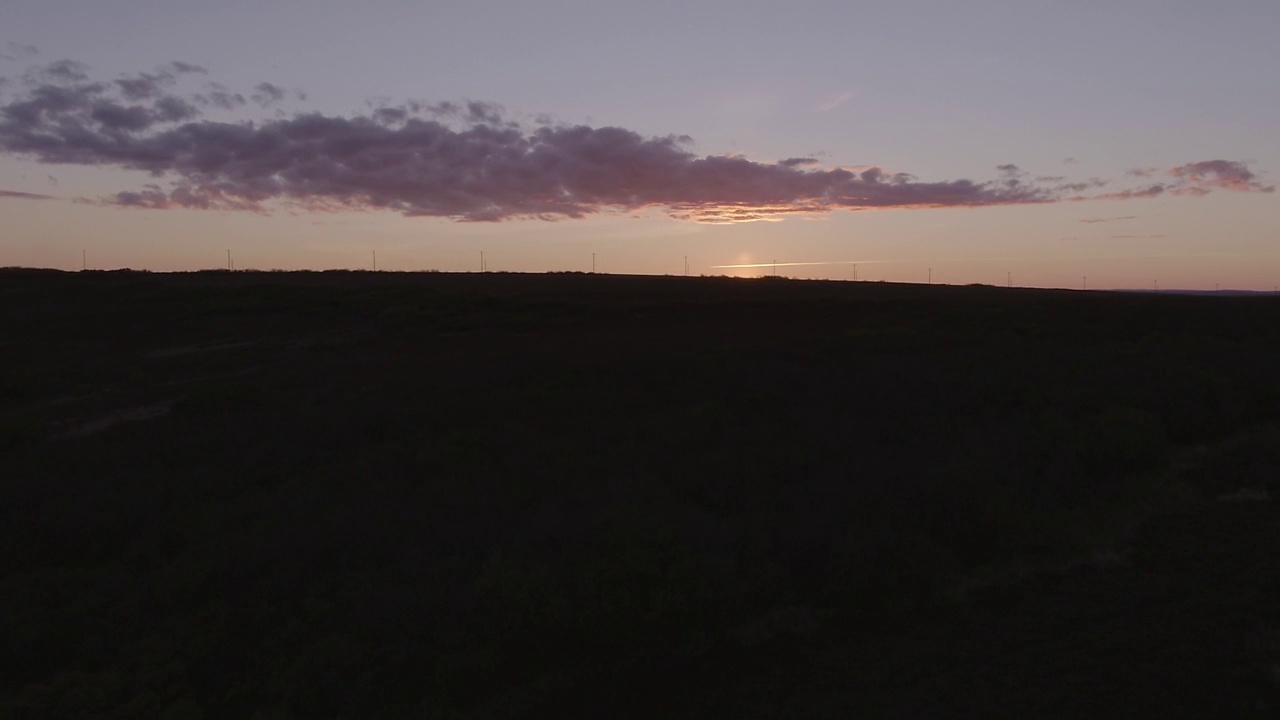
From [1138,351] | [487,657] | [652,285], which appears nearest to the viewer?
[487,657]

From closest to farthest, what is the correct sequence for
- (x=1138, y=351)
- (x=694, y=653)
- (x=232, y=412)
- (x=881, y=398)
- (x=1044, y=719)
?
(x=1044, y=719) → (x=694, y=653) → (x=881, y=398) → (x=232, y=412) → (x=1138, y=351)

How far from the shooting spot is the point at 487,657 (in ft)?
23.0

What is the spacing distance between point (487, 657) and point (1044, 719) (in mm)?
4078

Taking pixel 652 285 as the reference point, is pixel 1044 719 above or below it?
below

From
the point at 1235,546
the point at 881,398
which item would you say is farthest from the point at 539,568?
the point at 881,398

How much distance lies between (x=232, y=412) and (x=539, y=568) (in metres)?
12.5

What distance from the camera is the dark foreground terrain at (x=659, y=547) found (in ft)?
22.6

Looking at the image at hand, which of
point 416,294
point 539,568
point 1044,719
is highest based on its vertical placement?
point 416,294

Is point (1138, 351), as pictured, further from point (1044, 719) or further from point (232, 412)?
point (232, 412)

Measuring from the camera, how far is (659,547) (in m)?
8.37

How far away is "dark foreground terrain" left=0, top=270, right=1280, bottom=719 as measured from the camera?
688cm

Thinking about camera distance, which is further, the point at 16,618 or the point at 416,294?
the point at 416,294

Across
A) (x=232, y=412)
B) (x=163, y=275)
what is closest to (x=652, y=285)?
(x=163, y=275)

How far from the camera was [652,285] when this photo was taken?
63.7 meters
